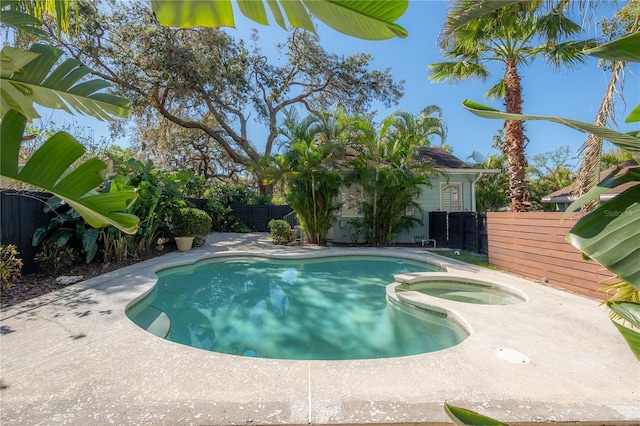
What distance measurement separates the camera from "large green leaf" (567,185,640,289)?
0.61 m

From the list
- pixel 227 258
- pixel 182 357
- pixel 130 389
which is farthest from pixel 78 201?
pixel 227 258

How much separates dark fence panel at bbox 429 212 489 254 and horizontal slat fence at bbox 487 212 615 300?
1.92 m

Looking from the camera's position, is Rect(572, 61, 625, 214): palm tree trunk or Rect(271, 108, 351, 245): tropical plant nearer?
Rect(572, 61, 625, 214): palm tree trunk

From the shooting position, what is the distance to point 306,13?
97cm

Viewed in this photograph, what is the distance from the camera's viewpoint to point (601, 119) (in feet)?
13.6

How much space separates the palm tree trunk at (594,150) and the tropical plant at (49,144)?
506 centimetres

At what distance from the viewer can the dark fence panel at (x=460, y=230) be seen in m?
10.0

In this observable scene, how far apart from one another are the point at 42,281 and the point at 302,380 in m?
6.17

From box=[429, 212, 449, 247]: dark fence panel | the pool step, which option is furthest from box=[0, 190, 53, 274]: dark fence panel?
box=[429, 212, 449, 247]: dark fence panel

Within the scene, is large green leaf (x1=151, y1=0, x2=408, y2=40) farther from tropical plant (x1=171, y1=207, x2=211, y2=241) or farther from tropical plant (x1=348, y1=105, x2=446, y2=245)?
tropical plant (x1=171, y1=207, x2=211, y2=241)

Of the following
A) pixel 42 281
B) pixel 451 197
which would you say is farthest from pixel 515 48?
pixel 42 281

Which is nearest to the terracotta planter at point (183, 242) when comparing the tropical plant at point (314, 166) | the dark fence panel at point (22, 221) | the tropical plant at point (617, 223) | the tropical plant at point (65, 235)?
the tropical plant at point (65, 235)

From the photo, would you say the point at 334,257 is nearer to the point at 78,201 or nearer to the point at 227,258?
the point at 227,258

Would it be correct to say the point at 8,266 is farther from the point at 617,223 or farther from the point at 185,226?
the point at 617,223
